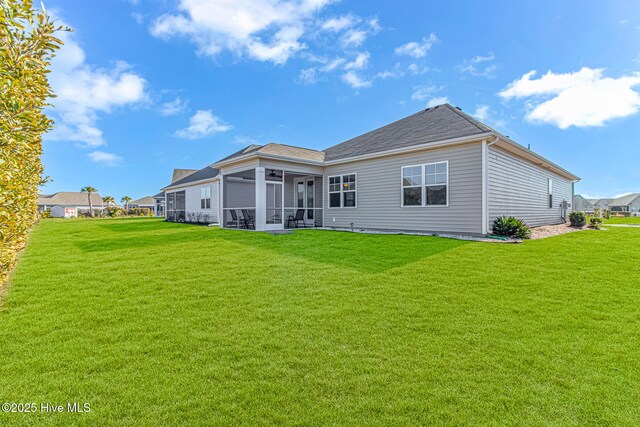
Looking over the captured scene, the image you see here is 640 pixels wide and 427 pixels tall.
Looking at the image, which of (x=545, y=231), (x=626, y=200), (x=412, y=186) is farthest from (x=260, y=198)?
(x=626, y=200)

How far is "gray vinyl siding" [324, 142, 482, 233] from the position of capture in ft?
31.5

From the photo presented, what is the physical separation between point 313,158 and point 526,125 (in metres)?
13.9

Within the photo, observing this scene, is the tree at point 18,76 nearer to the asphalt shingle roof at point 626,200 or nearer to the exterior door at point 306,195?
the exterior door at point 306,195

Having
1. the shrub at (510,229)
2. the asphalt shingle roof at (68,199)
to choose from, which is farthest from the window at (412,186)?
the asphalt shingle roof at (68,199)

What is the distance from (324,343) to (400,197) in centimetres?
916

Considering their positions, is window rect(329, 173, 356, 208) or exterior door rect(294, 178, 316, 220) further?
exterior door rect(294, 178, 316, 220)

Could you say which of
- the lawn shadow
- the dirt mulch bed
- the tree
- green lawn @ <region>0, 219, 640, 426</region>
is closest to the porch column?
the lawn shadow

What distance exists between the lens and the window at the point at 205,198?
20.0m

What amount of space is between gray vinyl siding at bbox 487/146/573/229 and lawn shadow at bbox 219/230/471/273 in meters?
2.86

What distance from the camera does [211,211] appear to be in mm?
19641

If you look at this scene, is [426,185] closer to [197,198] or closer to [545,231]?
[545,231]

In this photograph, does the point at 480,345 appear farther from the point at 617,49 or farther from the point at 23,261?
the point at 617,49

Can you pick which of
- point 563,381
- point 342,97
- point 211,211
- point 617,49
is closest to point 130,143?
point 211,211

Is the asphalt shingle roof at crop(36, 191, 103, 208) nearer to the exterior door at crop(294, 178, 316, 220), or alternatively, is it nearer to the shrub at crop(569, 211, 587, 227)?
the exterior door at crop(294, 178, 316, 220)
